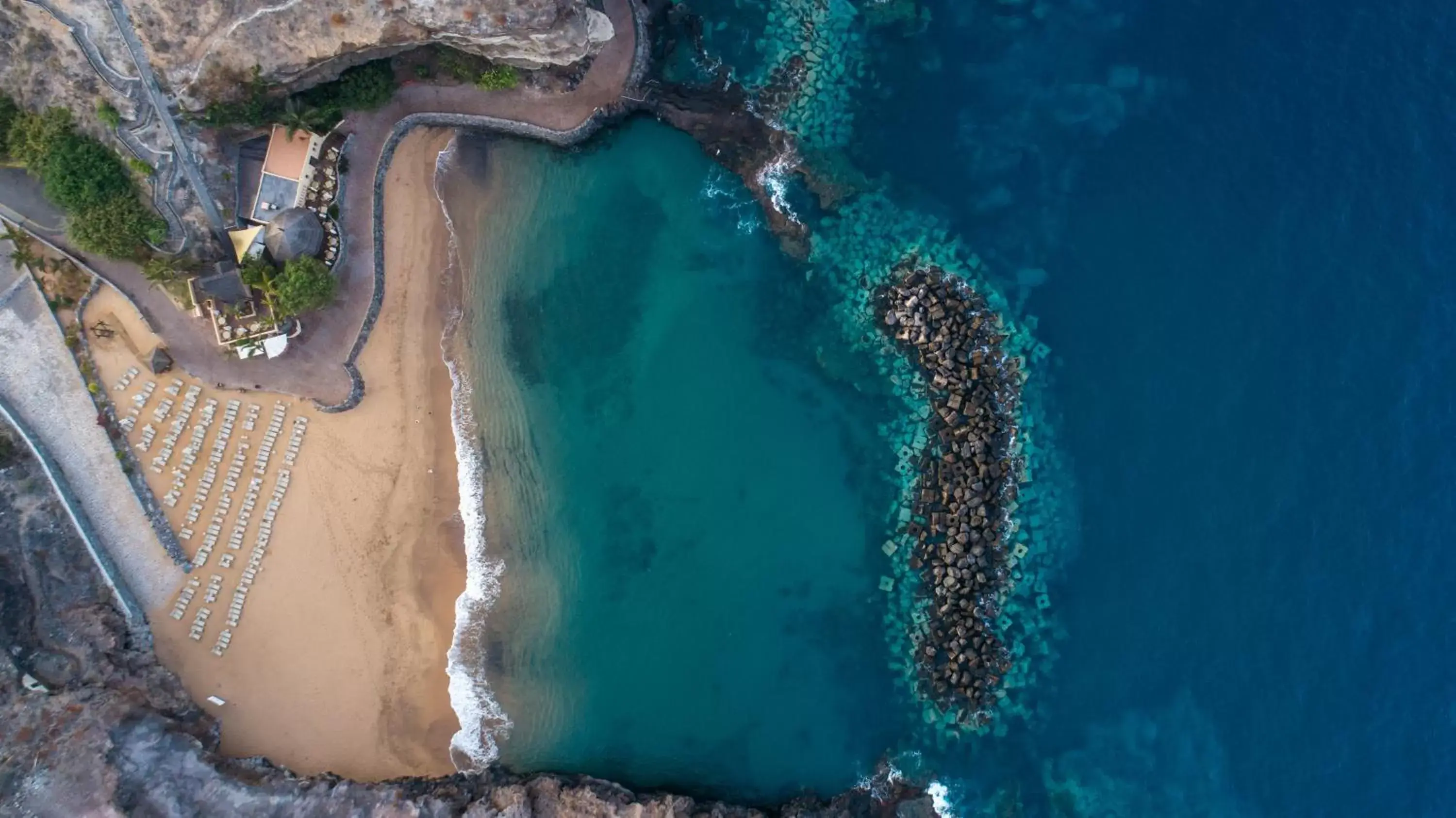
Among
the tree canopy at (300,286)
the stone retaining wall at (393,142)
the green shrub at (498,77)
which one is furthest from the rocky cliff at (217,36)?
the tree canopy at (300,286)

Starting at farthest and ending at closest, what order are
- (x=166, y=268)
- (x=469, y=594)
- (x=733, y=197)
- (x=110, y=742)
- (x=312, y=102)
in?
(x=733, y=197) → (x=469, y=594) → (x=312, y=102) → (x=166, y=268) → (x=110, y=742)

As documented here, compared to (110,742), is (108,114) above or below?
above

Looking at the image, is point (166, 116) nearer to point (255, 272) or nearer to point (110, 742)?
point (255, 272)

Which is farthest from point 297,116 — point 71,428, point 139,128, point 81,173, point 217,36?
point 71,428

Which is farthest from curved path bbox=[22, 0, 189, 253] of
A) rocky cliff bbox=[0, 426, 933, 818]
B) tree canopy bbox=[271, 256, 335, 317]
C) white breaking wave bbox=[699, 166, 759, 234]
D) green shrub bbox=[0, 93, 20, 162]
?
white breaking wave bbox=[699, 166, 759, 234]

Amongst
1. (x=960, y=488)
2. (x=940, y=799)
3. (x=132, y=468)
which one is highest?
(x=960, y=488)

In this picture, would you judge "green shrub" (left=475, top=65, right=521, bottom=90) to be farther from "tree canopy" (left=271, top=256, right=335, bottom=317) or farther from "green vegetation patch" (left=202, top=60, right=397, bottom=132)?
"tree canopy" (left=271, top=256, right=335, bottom=317)

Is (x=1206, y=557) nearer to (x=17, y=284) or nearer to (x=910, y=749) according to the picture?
(x=910, y=749)
